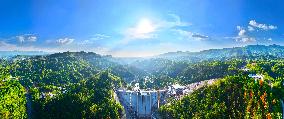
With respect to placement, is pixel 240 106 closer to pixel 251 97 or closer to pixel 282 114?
pixel 251 97

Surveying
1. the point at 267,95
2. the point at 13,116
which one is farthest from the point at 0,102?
the point at 267,95

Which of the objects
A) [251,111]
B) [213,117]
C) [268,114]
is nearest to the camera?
[268,114]

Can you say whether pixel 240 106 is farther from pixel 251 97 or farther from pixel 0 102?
pixel 0 102

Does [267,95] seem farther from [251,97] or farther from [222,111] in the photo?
[222,111]

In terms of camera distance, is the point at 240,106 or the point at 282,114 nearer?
the point at 282,114

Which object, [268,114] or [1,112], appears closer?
[268,114]

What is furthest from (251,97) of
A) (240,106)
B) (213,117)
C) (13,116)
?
(13,116)

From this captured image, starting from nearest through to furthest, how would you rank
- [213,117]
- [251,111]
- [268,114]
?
[268,114] → [251,111] → [213,117]
